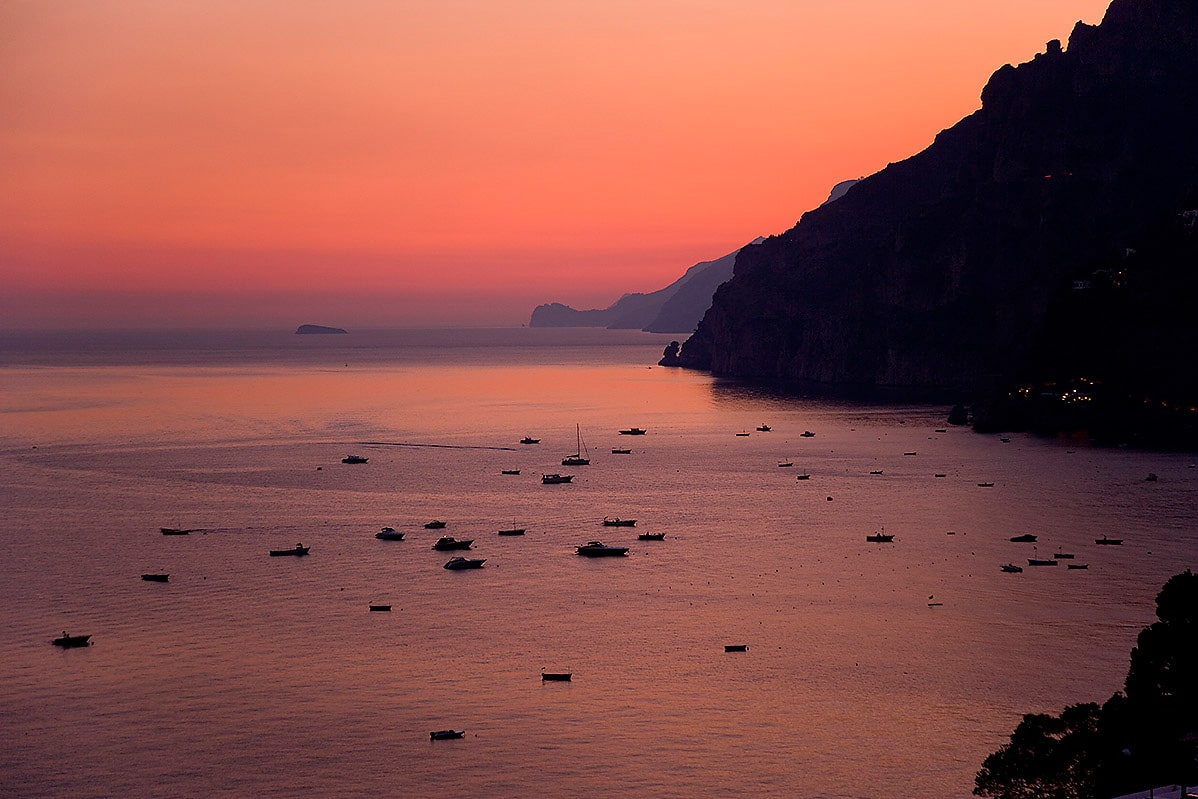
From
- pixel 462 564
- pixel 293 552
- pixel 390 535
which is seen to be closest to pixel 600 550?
pixel 462 564

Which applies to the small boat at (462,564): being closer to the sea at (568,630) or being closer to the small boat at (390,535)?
the sea at (568,630)

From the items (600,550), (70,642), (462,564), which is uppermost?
(600,550)

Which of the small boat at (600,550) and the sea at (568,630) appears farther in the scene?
the small boat at (600,550)

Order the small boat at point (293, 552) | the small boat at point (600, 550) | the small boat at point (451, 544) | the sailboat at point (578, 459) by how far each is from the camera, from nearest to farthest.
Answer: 1. the small boat at point (600, 550)
2. the small boat at point (293, 552)
3. the small boat at point (451, 544)
4. the sailboat at point (578, 459)

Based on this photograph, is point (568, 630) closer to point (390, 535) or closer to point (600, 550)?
point (600, 550)

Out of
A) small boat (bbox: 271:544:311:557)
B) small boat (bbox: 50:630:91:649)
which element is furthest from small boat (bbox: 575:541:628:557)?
small boat (bbox: 50:630:91:649)

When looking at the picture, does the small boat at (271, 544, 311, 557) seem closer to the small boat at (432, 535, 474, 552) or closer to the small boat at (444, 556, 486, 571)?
the small boat at (432, 535, 474, 552)


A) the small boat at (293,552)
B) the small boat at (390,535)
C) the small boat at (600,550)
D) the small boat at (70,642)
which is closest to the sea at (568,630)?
the small boat at (390,535)

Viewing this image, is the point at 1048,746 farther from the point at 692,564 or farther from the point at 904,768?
the point at 692,564

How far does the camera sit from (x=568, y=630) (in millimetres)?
79688

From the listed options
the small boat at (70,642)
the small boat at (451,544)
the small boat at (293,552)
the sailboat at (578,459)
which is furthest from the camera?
the sailboat at (578,459)

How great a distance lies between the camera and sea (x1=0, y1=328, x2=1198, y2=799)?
57.9 metres

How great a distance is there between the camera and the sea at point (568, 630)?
190ft

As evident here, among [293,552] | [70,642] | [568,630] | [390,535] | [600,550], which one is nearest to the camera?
[70,642]
